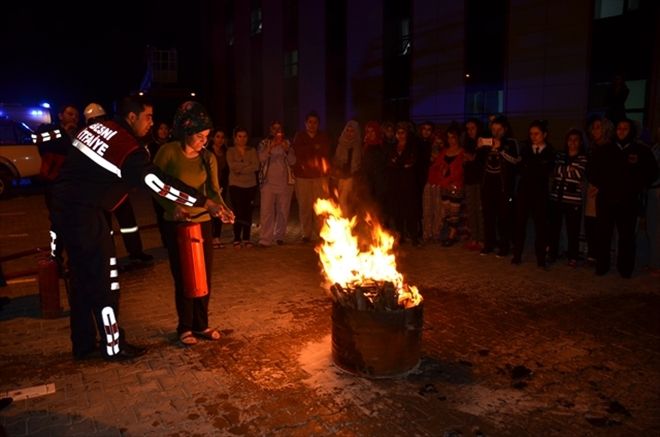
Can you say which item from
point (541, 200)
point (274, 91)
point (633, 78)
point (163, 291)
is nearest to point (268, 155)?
point (163, 291)

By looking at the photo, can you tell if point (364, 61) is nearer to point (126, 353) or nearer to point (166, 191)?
point (166, 191)

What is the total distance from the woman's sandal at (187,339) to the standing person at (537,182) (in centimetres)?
527

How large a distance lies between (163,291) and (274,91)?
21741 millimetres

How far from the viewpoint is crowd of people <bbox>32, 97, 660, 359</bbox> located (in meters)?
4.82

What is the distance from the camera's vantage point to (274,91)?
91.2ft

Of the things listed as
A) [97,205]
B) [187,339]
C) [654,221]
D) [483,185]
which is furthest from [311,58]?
[97,205]

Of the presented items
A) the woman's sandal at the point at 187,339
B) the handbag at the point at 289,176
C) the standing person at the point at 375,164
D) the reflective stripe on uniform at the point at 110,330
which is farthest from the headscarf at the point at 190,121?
the standing person at the point at 375,164

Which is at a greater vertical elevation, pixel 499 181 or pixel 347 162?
pixel 347 162

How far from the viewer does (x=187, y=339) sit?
541 centimetres

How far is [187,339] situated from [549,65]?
11.7 metres

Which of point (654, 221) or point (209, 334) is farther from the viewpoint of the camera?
point (654, 221)

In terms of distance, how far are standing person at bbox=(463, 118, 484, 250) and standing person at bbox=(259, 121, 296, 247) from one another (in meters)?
3.05

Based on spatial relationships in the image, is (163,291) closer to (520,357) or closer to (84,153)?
(84,153)

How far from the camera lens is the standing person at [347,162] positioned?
1048 cm
